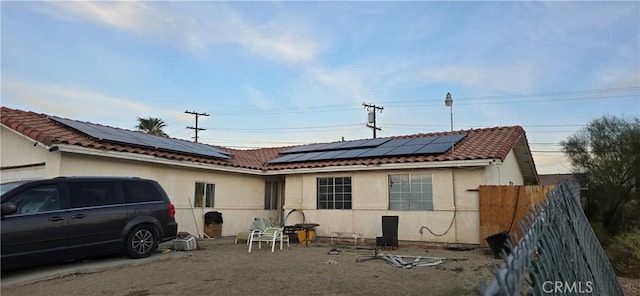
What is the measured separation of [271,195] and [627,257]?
486 inches

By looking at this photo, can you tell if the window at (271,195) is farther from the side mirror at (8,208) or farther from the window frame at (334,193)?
the side mirror at (8,208)

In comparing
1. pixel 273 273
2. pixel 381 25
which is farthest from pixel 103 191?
pixel 381 25

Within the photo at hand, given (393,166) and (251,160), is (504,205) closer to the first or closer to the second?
(393,166)

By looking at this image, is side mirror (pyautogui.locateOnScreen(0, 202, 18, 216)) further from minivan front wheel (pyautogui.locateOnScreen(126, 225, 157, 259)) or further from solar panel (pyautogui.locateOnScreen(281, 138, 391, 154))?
solar panel (pyautogui.locateOnScreen(281, 138, 391, 154))

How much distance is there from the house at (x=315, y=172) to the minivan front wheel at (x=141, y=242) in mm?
3049

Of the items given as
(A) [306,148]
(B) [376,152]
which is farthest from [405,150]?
(A) [306,148]

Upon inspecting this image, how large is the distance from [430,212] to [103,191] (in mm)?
9099

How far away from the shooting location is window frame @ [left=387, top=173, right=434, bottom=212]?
43.3 ft

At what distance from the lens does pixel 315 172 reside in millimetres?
15180

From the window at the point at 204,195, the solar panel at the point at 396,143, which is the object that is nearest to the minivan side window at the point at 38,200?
the window at the point at 204,195

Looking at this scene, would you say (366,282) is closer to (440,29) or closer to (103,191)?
(103,191)

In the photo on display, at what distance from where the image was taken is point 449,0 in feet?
38.1

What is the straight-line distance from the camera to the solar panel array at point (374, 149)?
1388 centimetres

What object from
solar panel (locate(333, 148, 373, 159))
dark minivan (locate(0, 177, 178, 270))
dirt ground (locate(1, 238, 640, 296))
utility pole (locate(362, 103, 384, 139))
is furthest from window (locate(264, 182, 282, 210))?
utility pole (locate(362, 103, 384, 139))
